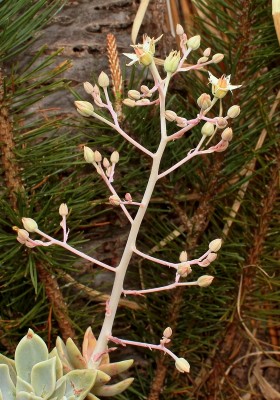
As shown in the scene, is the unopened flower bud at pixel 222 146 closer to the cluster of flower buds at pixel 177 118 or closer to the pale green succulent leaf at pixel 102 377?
the cluster of flower buds at pixel 177 118

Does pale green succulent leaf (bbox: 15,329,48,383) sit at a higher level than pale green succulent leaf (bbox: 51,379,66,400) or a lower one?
higher

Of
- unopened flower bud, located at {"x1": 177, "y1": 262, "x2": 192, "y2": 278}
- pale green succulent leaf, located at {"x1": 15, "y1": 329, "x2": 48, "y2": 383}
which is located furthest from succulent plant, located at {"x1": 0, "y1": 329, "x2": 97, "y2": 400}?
unopened flower bud, located at {"x1": 177, "y1": 262, "x2": 192, "y2": 278}

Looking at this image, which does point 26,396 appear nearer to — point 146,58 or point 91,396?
point 91,396

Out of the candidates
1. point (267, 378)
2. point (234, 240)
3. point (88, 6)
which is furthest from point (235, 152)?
point (267, 378)

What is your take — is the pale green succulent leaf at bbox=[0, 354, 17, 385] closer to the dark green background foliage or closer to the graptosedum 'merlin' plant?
the graptosedum 'merlin' plant

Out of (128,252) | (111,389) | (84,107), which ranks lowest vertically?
(111,389)

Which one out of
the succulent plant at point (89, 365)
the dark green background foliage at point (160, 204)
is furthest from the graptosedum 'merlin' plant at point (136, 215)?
the dark green background foliage at point (160, 204)

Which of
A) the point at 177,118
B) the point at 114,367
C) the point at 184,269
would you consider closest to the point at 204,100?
the point at 177,118
